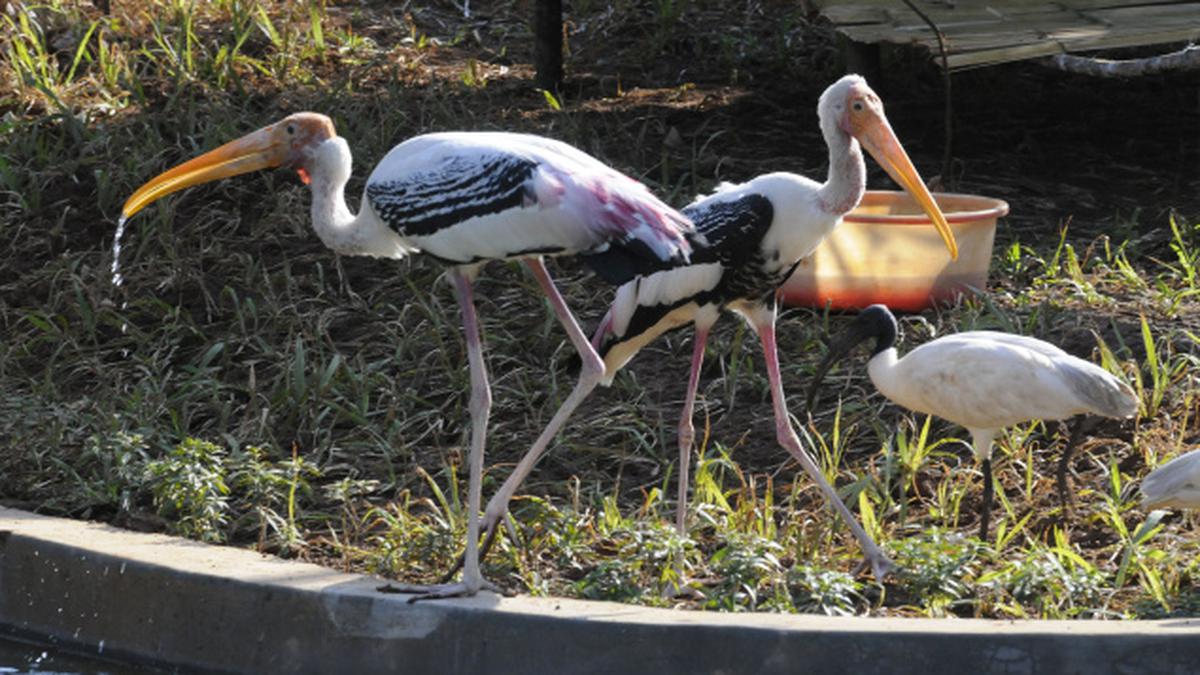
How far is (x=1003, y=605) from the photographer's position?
14.8 ft

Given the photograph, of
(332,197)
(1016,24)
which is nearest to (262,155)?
(332,197)

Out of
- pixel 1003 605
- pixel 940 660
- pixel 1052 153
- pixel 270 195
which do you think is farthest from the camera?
pixel 1052 153

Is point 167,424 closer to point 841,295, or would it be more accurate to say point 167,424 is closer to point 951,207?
point 841,295

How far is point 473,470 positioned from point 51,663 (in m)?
1.12

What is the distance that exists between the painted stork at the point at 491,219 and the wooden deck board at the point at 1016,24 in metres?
2.90

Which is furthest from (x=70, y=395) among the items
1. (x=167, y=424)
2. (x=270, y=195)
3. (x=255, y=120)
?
(x=255, y=120)

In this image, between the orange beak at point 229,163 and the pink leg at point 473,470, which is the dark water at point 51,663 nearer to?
the pink leg at point 473,470

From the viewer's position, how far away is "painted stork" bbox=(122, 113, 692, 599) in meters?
4.54

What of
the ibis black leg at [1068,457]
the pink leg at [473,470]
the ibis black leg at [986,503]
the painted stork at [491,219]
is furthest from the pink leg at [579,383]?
the ibis black leg at [1068,457]

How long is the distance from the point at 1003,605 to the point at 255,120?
4.39 m

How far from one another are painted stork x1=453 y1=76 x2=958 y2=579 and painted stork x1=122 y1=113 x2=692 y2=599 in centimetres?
18

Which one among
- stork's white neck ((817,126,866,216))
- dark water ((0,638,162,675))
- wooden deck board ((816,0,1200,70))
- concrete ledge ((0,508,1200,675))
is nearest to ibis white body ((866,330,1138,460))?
stork's white neck ((817,126,866,216))

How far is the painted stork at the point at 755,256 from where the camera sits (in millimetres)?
4887

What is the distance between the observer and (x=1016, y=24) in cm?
788
